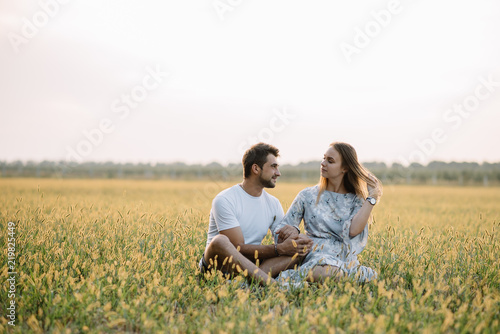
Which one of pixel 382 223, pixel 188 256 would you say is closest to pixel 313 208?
pixel 188 256

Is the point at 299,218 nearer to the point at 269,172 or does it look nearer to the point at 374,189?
the point at 269,172

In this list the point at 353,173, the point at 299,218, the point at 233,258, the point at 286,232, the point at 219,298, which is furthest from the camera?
the point at 299,218

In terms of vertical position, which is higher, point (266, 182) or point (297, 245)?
point (266, 182)

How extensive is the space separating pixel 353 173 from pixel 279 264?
4.53 feet

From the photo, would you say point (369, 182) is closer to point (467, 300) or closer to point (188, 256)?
point (467, 300)

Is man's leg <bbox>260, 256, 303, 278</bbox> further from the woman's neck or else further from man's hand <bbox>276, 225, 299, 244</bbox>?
the woman's neck

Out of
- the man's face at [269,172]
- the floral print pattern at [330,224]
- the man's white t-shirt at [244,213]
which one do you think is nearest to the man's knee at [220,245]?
the man's white t-shirt at [244,213]

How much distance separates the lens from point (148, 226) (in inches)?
276

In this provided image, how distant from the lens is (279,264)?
4.85m

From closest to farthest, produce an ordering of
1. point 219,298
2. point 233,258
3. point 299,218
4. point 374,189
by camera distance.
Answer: point 219,298
point 233,258
point 374,189
point 299,218

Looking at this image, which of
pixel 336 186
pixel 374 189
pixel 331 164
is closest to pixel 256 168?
pixel 331 164

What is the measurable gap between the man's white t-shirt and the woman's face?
32.3 inches

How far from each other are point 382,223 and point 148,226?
5.02 meters

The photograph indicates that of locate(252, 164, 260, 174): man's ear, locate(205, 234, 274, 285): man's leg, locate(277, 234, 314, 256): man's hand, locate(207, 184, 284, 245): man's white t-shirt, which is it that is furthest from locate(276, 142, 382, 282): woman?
locate(252, 164, 260, 174): man's ear
